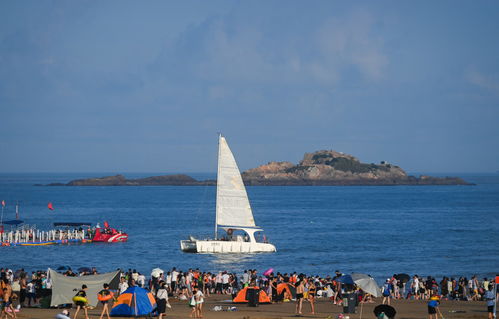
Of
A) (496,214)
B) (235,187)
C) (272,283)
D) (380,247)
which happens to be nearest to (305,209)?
(496,214)

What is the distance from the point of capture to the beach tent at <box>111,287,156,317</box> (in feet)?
97.7

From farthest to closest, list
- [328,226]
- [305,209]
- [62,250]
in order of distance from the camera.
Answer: [305,209] → [328,226] → [62,250]

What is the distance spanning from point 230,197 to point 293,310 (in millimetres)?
37170

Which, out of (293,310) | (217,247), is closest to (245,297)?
(293,310)

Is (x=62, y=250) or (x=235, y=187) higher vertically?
(x=235, y=187)

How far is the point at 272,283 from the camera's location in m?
37.0

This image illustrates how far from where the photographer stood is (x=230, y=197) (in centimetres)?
7050

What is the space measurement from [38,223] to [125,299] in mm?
87384

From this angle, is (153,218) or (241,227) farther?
(153,218)

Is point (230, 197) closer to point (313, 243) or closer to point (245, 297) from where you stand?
point (313, 243)

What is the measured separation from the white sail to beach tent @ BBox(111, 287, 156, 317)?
3991cm

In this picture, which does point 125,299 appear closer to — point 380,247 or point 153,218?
point 380,247

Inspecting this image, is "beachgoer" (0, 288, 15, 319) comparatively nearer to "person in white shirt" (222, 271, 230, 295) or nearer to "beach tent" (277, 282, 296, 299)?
"beach tent" (277, 282, 296, 299)

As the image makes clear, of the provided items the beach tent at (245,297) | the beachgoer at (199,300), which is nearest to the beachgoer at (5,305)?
the beachgoer at (199,300)
